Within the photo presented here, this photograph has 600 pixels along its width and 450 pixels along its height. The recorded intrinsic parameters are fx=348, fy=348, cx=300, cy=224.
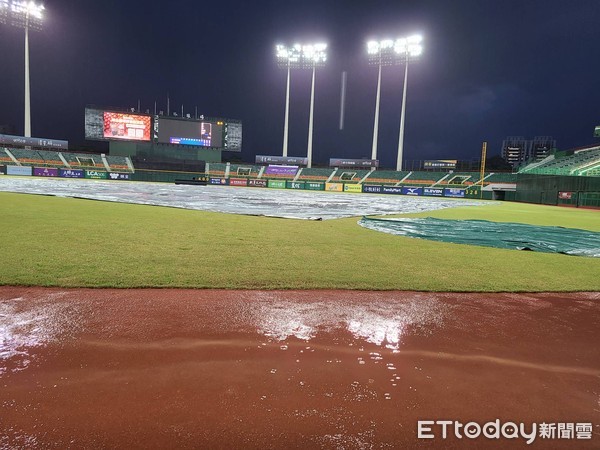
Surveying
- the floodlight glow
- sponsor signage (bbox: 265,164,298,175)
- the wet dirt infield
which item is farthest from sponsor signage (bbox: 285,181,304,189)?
the wet dirt infield

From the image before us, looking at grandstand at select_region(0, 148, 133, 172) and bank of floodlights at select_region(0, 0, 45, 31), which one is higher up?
bank of floodlights at select_region(0, 0, 45, 31)

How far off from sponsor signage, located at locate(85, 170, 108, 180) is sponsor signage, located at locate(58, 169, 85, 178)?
599 mm

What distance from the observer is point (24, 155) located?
51.2 meters

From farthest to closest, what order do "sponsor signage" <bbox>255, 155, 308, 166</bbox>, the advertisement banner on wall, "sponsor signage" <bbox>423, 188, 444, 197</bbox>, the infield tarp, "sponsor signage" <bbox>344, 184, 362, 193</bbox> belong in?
1. "sponsor signage" <bbox>255, 155, 308, 166</bbox>
2. "sponsor signage" <bbox>344, 184, 362, 193</bbox>
3. the advertisement banner on wall
4. "sponsor signage" <bbox>423, 188, 444, 197</bbox>
5. the infield tarp

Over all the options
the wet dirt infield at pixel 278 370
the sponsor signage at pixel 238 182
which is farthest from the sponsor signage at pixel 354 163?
the wet dirt infield at pixel 278 370

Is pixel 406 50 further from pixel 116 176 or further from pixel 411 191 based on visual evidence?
pixel 116 176

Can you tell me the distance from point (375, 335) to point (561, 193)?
35900mm

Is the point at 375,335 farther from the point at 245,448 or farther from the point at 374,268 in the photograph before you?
the point at 374,268

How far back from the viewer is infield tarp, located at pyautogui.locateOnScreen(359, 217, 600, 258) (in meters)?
7.86

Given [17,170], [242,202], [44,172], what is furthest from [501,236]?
[17,170]

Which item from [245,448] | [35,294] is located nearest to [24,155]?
[35,294]

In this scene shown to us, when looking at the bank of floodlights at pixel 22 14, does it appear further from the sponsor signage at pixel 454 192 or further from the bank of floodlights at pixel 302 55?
the sponsor signage at pixel 454 192

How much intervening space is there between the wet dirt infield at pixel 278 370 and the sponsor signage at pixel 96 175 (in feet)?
173

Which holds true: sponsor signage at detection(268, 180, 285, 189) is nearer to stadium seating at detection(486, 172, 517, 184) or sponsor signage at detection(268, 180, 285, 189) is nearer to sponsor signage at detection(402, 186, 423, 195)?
sponsor signage at detection(402, 186, 423, 195)
